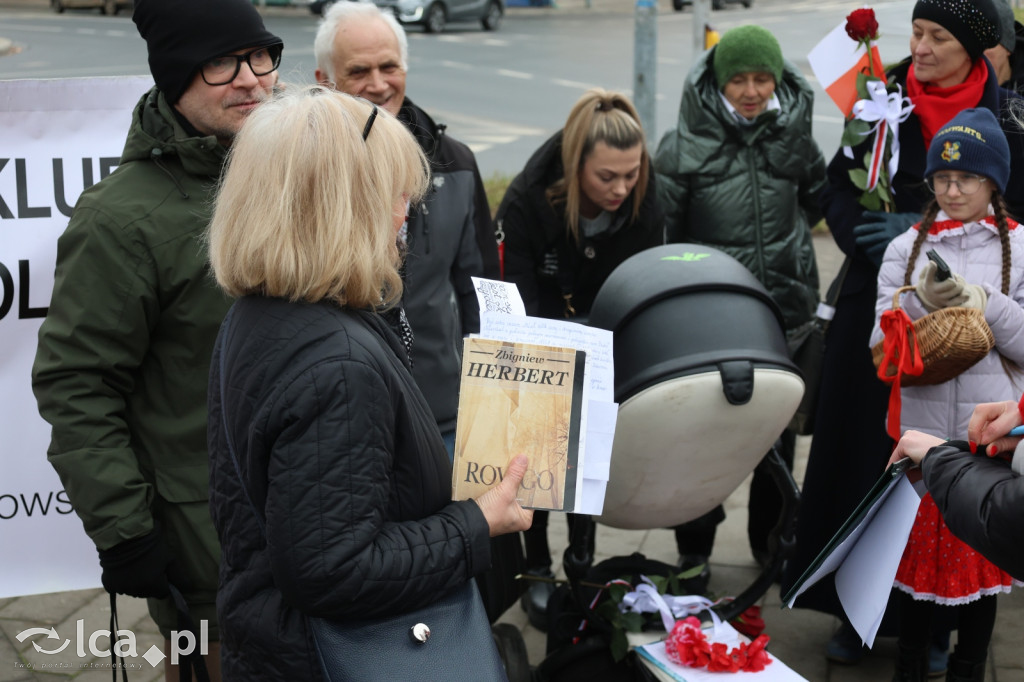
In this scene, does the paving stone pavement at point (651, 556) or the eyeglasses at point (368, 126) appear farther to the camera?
the paving stone pavement at point (651, 556)

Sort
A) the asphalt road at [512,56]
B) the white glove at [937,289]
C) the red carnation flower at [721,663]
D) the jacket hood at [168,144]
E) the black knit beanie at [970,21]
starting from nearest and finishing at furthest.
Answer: the jacket hood at [168,144] < the red carnation flower at [721,663] < the white glove at [937,289] < the black knit beanie at [970,21] < the asphalt road at [512,56]

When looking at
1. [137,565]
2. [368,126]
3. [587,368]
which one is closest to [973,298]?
[587,368]

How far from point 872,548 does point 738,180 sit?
1981 mm

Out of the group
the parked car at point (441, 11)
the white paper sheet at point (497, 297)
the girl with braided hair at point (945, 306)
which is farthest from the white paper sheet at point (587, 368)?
the parked car at point (441, 11)

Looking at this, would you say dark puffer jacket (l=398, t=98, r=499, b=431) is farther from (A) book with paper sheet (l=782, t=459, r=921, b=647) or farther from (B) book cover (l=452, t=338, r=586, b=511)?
(A) book with paper sheet (l=782, t=459, r=921, b=647)

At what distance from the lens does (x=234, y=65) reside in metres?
2.54

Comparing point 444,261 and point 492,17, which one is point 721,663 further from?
point 492,17

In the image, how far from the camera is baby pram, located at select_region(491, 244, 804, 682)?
8.41 feet

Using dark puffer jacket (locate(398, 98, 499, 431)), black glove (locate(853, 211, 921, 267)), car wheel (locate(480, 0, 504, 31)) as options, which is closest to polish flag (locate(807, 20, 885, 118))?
black glove (locate(853, 211, 921, 267))

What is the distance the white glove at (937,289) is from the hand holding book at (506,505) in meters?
1.48

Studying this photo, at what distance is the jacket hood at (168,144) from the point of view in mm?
2410

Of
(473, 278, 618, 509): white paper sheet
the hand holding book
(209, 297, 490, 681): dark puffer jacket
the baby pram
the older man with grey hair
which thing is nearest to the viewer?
(209, 297, 490, 681): dark puffer jacket

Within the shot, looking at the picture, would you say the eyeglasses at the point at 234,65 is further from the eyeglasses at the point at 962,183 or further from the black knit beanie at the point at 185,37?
the eyeglasses at the point at 962,183

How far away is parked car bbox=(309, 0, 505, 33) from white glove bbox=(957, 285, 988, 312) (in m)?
21.5
